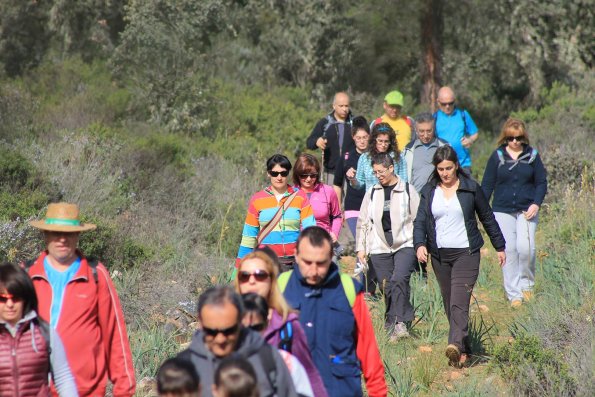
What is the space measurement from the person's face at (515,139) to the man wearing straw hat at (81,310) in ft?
18.4

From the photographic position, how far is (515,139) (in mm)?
9992

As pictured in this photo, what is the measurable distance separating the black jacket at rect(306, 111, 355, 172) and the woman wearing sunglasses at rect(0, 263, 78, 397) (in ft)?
23.6

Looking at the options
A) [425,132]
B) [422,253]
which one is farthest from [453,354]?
[425,132]

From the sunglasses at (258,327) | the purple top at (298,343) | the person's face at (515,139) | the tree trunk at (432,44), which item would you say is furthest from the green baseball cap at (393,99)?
the tree trunk at (432,44)

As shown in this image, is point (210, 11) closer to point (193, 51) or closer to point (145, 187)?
point (193, 51)

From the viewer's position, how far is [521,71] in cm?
2211

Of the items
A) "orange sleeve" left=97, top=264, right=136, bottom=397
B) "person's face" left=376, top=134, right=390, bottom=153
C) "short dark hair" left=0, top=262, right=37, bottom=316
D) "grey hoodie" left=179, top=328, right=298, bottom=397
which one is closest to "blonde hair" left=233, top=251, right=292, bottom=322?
"grey hoodie" left=179, top=328, right=298, bottom=397

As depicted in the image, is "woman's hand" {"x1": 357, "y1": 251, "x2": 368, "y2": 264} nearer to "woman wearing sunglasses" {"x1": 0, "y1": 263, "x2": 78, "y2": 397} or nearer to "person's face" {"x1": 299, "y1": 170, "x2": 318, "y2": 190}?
"person's face" {"x1": 299, "y1": 170, "x2": 318, "y2": 190}

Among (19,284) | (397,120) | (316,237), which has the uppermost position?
(397,120)

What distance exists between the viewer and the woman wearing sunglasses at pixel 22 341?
185 inches

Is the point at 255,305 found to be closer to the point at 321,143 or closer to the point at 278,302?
the point at 278,302

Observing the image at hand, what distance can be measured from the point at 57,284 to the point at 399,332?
4359 millimetres

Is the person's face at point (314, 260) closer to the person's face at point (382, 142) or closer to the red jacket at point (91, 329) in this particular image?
the red jacket at point (91, 329)

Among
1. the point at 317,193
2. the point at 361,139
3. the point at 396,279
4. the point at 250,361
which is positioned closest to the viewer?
the point at 250,361
